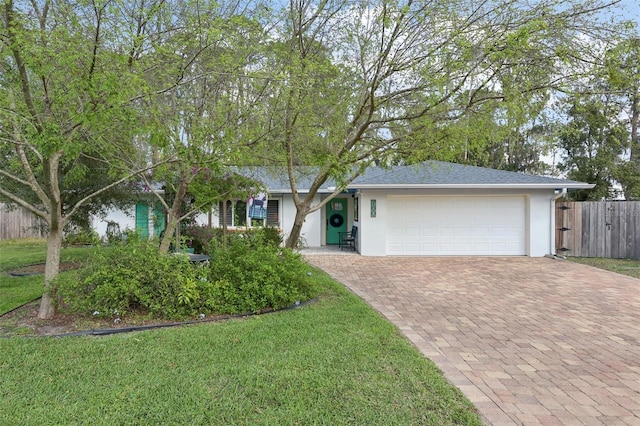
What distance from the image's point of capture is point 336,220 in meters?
15.7

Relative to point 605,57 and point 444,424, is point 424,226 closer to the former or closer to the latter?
point 605,57

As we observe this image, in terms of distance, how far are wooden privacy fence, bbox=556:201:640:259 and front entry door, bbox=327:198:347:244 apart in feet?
24.3

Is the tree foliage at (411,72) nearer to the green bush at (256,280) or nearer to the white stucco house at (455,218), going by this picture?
the green bush at (256,280)

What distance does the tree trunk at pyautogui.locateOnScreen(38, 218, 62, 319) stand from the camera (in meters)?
5.04

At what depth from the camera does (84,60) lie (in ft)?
13.2

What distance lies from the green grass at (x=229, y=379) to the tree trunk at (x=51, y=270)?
2.72 feet

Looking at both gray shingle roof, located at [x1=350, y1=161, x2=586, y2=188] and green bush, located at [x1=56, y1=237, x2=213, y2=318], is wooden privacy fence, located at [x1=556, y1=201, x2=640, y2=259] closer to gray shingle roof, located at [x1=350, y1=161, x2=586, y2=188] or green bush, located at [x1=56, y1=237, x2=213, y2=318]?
gray shingle roof, located at [x1=350, y1=161, x2=586, y2=188]

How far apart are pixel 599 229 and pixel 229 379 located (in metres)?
13.6

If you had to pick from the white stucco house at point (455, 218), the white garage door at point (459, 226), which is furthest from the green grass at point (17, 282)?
the white garage door at point (459, 226)

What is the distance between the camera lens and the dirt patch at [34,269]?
28.3 ft

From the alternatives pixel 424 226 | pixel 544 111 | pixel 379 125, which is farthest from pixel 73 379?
pixel 424 226

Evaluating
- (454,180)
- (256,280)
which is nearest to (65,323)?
(256,280)

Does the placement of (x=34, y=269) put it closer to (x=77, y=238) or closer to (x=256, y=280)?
(x=77, y=238)

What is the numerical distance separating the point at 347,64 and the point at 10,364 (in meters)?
5.83
